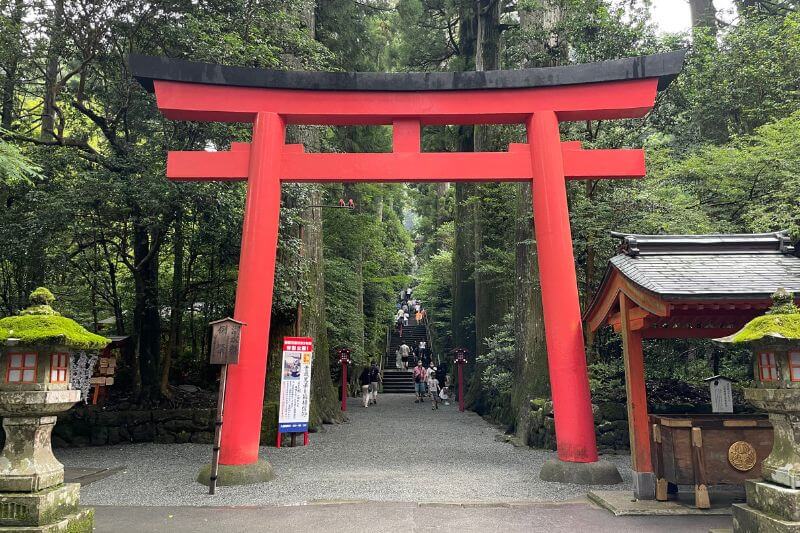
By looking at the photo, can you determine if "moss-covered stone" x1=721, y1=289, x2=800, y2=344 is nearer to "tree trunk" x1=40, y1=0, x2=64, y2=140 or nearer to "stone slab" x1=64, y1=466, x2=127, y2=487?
"stone slab" x1=64, y1=466, x2=127, y2=487

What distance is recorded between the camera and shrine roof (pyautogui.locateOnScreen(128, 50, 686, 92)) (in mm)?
7250

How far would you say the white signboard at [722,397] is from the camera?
21.0ft

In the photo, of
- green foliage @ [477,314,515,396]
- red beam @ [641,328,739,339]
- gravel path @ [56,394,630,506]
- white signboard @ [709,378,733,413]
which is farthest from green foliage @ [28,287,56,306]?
green foliage @ [477,314,515,396]

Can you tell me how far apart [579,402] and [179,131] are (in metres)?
8.09

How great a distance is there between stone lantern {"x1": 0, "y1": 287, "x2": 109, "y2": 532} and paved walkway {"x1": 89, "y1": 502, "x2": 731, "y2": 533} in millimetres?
1015

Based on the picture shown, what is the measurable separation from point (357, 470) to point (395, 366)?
1747 centimetres

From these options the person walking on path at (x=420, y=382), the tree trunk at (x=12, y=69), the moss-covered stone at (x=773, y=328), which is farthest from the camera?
the person walking on path at (x=420, y=382)

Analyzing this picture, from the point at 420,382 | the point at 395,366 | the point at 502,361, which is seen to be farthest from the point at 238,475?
the point at 395,366

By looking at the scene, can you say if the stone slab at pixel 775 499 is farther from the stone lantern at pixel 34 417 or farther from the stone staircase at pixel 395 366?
the stone staircase at pixel 395 366

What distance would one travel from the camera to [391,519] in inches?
206

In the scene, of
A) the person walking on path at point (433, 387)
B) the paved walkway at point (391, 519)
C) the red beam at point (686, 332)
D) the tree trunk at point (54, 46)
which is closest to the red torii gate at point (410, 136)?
the red beam at point (686, 332)

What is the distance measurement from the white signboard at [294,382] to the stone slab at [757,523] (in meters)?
6.36

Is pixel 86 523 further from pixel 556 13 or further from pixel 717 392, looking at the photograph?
pixel 556 13

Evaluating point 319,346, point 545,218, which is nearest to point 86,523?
point 545,218
